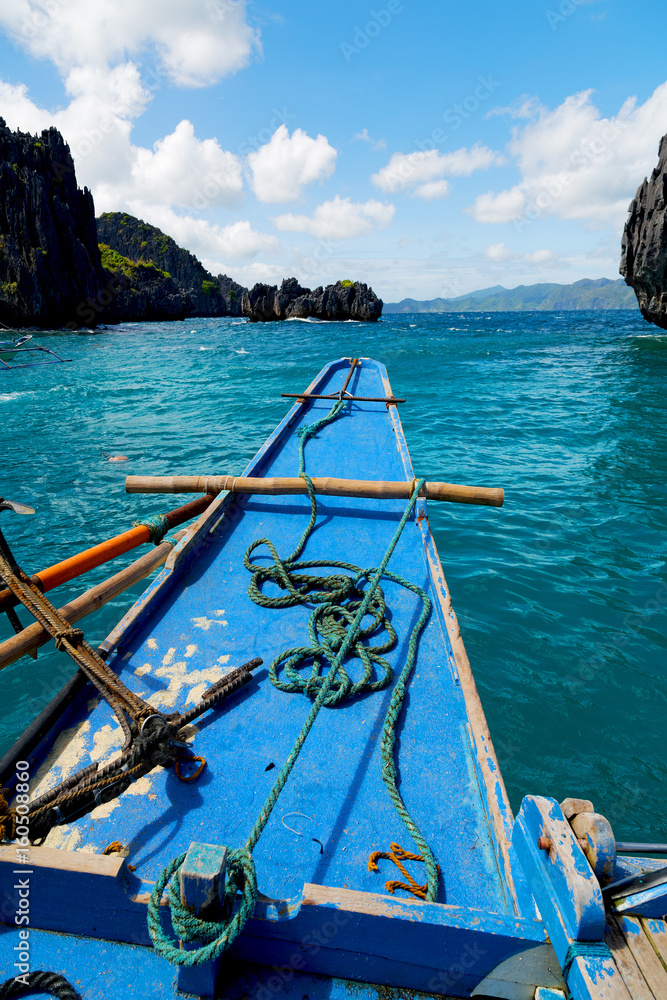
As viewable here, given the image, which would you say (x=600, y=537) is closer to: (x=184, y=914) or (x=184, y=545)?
(x=184, y=545)

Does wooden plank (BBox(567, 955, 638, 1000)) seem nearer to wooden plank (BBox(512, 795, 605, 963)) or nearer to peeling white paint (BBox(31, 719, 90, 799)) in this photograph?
wooden plank (BBox(512, 795, 605, 963))

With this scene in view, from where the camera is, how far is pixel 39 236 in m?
54.7

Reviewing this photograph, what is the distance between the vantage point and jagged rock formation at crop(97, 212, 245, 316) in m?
120

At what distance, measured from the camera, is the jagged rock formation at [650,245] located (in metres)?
29.5

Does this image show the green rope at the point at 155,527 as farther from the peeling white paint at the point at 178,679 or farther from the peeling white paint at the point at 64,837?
the peeling white paint at the point at 64,837

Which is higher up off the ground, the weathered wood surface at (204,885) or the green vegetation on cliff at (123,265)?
the green vegetation on cliff at (123,265)

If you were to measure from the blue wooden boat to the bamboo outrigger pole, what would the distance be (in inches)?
37.3

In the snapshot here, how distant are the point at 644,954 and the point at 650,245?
127 feet

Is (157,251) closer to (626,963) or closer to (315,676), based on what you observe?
(315,676)

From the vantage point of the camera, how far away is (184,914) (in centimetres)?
134

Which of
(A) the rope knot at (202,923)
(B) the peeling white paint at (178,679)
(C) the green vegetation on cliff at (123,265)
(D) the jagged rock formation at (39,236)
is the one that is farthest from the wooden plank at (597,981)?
(C) the green vegetation on cliff at (123,265)

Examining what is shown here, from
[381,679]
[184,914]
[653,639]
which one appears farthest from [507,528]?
[184,914]

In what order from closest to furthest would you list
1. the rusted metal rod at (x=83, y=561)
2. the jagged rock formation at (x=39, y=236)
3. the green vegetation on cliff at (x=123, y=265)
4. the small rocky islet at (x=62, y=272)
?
the rusted metal rod at (x=83, y=561) < the jagged rock formation at (x=39, y=236) < the small rocky islet at (x=62, y=272) < the green vegetation on cliff at (x=123, y=265)

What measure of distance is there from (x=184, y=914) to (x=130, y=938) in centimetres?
47
